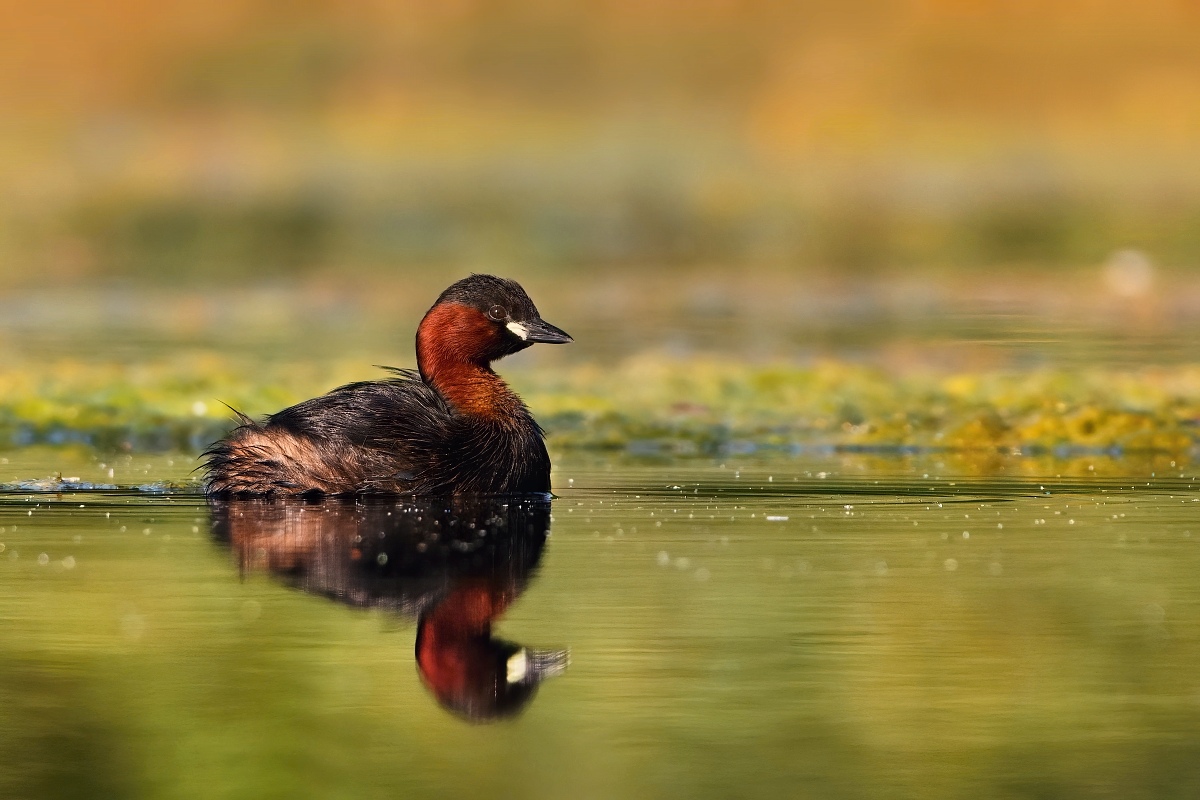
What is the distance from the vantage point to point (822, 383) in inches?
724

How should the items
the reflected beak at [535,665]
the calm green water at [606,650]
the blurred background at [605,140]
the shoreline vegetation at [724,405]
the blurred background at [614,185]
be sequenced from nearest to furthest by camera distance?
the calm green water at [606,650], the reflected beak at [535,665], the shoreline vegetation at [724,405], the blurred background at [614,185], the blurred background at [605,140]

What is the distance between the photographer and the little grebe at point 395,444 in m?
12.3

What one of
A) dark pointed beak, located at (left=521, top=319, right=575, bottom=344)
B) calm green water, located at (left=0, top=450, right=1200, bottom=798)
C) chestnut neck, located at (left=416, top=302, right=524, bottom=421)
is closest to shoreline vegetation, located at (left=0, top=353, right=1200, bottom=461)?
dark pointed beak, located at (left=521, top=319, right=575, bottom=344)

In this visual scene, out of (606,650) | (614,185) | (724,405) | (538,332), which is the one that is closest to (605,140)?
(614,185)

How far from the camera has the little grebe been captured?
12289 mm

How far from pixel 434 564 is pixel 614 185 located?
46.8 meters

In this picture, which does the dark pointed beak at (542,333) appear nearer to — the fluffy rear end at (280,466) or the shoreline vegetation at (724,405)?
the fluffy rear end at (280,466)

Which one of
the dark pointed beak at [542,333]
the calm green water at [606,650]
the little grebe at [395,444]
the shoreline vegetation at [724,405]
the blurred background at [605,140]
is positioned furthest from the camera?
the blurred background at [605,140]

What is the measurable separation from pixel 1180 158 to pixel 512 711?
192ft

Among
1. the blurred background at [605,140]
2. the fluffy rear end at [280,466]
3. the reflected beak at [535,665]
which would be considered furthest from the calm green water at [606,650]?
the blurred background at [605,140]

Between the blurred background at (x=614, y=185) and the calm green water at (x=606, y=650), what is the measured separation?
19.9 ft

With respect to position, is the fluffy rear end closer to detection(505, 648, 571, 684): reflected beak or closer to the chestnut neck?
the chestnut neck

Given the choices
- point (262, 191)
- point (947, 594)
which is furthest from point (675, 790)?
point (262, 191)

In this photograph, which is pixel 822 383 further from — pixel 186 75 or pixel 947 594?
pixel 186 75
